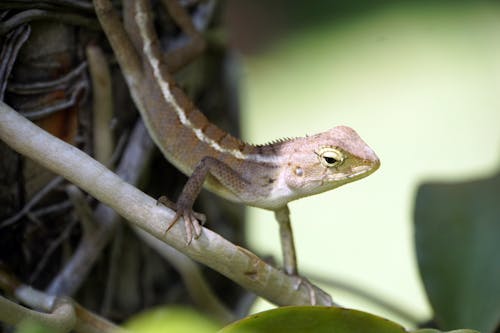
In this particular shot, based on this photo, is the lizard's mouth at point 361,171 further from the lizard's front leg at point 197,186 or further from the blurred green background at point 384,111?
the blurred green background at point 384,111

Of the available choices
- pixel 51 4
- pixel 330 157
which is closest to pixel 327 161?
pixel 330 157

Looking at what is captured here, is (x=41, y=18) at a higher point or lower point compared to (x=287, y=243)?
higher

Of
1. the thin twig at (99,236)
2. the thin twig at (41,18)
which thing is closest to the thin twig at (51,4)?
the thin twig at (41,18)

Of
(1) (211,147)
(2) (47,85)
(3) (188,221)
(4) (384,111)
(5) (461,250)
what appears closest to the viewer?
(3) (188,221)

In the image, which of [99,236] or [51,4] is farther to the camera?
[99,236]

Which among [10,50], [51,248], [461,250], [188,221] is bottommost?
[51,248]

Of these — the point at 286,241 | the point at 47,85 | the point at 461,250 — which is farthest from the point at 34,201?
the point at 461,250

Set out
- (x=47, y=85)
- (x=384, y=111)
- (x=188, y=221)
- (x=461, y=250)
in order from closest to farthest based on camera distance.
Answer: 1. (x=188, y=221)
2. (x=47, y=85)
3. (x=461, y=250)
4. (x=384, y=111)

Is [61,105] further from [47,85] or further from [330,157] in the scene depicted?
[330,157]
